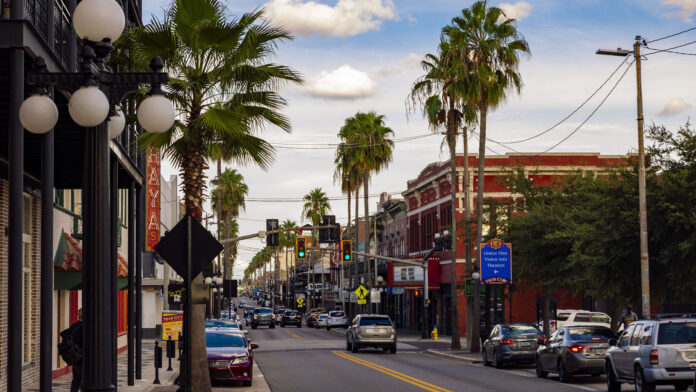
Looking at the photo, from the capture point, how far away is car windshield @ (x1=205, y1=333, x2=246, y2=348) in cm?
2631

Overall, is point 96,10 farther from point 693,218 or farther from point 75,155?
point 693,218

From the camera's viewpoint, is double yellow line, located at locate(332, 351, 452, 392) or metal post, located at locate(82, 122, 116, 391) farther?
double yellow line, located at locate(332, 351, 452, 392)

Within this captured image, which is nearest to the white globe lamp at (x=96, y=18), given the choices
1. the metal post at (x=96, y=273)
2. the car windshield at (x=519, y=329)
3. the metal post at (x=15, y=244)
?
the metal post at (x=96, y=273)

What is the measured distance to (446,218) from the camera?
64.9m

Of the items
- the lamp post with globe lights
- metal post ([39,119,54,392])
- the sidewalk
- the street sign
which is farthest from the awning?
the street sign

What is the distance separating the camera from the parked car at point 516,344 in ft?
105

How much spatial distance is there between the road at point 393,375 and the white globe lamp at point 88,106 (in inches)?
603

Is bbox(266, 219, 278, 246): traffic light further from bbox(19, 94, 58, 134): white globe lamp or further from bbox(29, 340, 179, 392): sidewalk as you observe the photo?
bbox(19, 94, 58, 134): white globe lamp

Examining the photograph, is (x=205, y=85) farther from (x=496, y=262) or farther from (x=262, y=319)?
(x=262, y=319)

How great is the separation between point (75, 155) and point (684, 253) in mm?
14537

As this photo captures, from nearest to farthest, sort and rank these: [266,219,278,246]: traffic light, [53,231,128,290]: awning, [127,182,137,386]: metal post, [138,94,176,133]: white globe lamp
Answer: [138,94,176,133]: white globe lamp
[127,182,137,386]: metal post
[53,231,128,290]: awning
[266,219,278,246]: traffic light

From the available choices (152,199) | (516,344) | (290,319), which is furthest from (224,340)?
(290,319)

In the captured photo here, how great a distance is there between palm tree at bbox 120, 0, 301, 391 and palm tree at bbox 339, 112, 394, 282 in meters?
45.4

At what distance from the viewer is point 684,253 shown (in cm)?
2384
